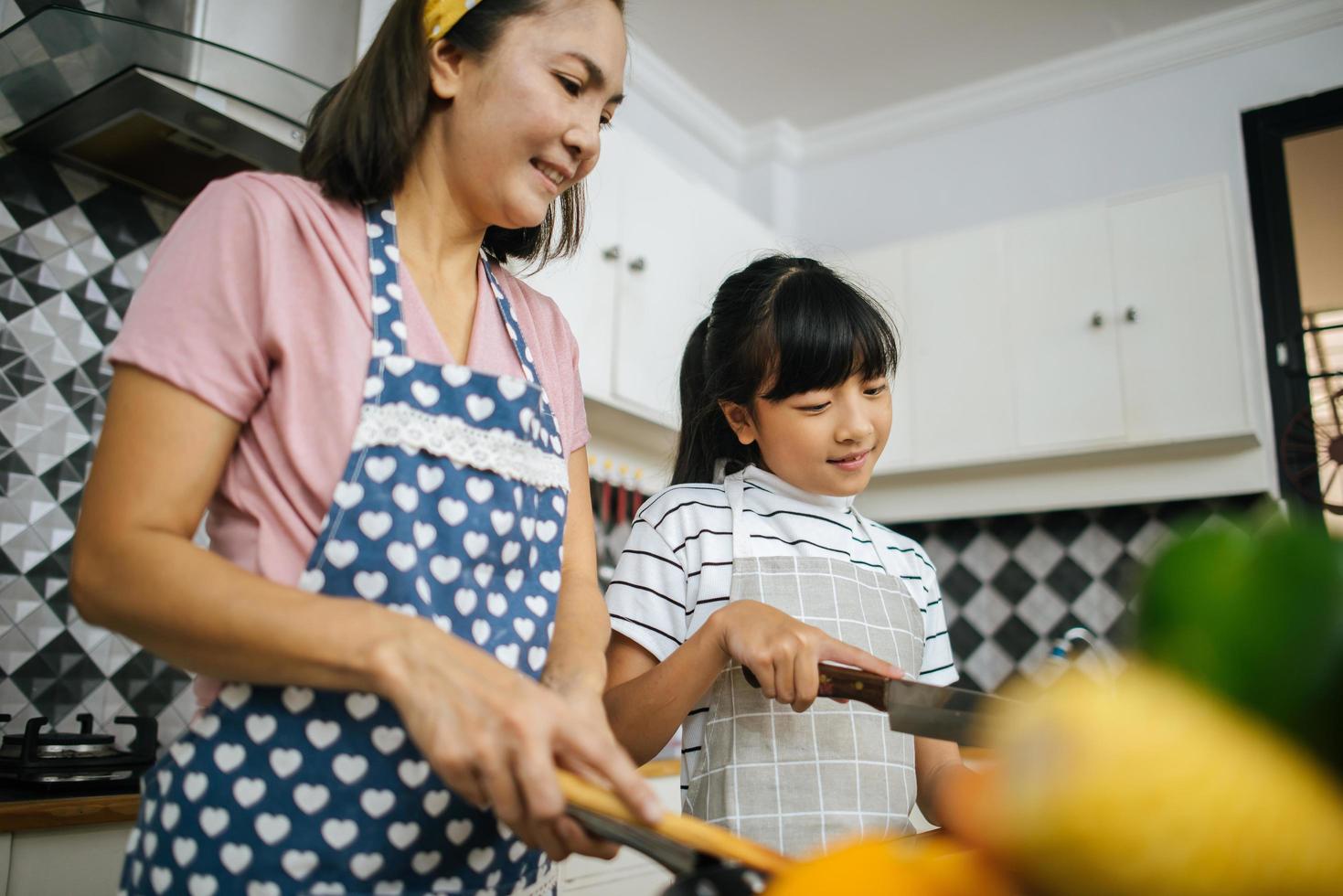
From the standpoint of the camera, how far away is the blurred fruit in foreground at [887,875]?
0.73 feet

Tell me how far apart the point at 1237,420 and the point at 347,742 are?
7.36ft

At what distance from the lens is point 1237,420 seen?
2.28 m

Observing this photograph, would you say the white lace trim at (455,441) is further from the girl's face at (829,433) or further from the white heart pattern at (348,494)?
the girl's face at (829,433)

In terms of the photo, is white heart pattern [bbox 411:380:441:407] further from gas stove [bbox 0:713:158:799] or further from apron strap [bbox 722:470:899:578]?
gas stove [bbox 0:713:158:799]

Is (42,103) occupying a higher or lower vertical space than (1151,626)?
higher

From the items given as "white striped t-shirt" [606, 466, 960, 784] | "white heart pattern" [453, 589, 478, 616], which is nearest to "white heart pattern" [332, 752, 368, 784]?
"white heart pattern" [453, 589, 478, 616]

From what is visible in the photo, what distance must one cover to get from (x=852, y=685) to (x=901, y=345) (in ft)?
6.89

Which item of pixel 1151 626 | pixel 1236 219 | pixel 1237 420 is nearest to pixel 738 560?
pixel 1151 626

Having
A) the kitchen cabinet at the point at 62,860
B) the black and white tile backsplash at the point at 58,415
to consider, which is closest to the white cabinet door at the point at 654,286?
the black and white tile backsplash at the point at 58,415

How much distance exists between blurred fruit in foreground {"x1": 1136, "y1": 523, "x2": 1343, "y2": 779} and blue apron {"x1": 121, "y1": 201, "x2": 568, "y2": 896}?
1.46ft

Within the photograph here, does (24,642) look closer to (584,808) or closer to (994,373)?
(584,808)

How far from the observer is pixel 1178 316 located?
240 centimetres

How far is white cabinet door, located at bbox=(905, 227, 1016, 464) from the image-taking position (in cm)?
259

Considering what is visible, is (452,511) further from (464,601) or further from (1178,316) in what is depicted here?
(1178,316)
